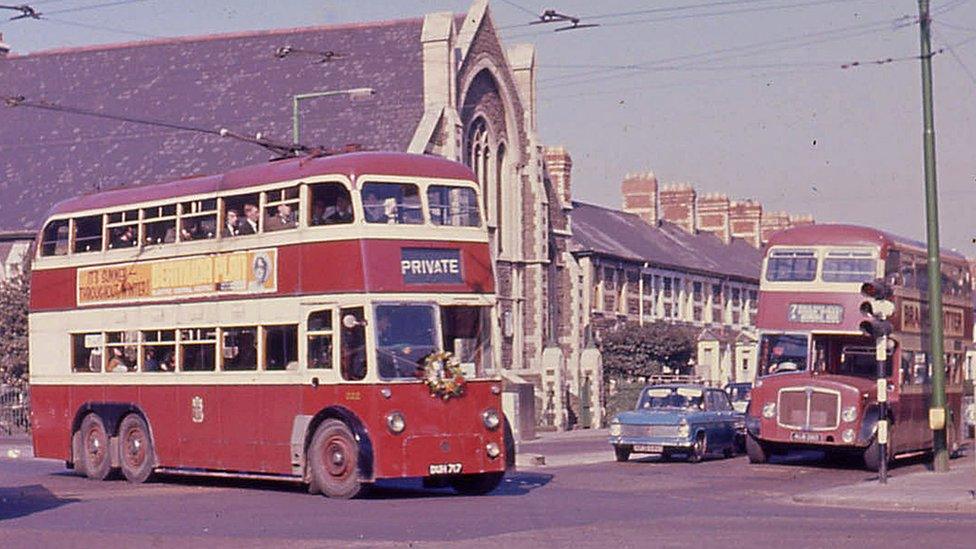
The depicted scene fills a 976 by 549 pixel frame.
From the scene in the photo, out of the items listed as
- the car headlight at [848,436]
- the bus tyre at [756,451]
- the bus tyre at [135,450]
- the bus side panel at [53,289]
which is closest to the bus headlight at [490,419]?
the bus tyre at [135,450]

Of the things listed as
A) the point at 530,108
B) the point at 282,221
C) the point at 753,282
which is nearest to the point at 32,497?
the point at 282,221

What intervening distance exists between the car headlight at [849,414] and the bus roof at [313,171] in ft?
34.2

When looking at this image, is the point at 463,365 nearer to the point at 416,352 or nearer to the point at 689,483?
the point at 416,352

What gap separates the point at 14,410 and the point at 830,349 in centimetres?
2958

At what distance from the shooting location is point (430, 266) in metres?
23.6

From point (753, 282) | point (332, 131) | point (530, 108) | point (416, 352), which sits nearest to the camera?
point (416, 352)

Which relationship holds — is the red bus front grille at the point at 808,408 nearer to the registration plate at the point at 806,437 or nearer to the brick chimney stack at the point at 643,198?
the registration plate at the point at 806,437

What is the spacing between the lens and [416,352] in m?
23.2

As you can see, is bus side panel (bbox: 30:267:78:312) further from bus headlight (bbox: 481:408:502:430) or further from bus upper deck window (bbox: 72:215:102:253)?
bus headlight (bbox: 481:408:502:430)

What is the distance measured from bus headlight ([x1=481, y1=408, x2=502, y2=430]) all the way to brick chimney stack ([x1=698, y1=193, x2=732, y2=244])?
66775mm

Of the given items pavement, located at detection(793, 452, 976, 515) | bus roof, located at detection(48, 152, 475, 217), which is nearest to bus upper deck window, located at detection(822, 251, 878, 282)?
pavement, located at detection(793, 452, 976, 515)

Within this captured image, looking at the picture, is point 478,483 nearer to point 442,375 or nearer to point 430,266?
point 442,375

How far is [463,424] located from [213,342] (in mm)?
4303

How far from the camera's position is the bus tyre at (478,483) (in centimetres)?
2452
